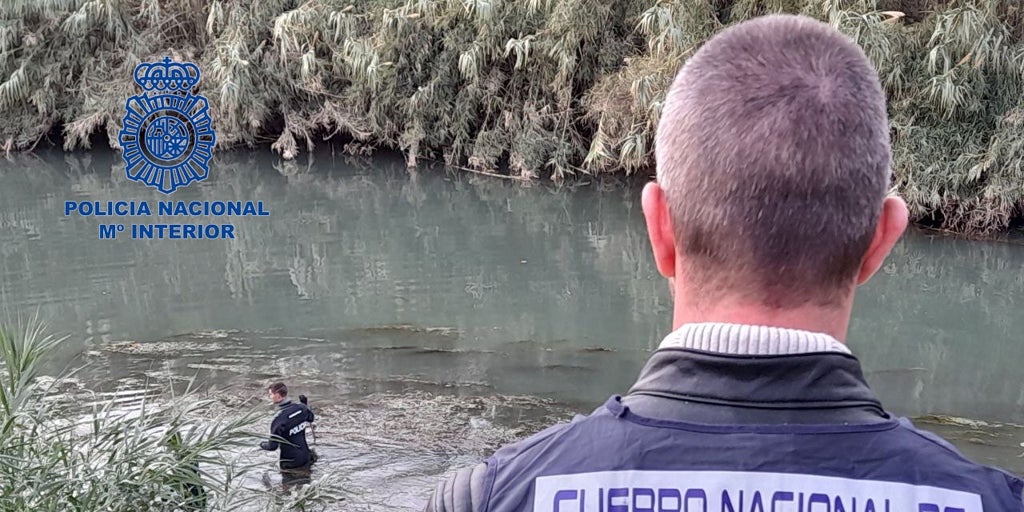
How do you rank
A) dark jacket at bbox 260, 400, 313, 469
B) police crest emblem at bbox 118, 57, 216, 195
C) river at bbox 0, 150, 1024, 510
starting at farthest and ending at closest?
police crest emblem at bbox 118, 57, 216, 195 < river at bbox 0, 150, 1024, 510 < dark jacket at bbox 260, 400, 313, 469

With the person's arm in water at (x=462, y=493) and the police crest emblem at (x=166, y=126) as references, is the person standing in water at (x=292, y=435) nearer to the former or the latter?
the person's arm in water at (x=462, y=493)

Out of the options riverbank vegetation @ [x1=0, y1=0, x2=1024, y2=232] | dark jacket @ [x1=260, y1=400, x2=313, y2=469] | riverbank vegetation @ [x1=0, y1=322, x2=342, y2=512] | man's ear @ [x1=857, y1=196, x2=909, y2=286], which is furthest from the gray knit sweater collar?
riverbank vegetation @ [x1=0, y1=0, x2=1024, y2=232]

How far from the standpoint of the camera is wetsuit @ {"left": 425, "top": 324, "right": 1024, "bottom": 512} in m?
0.94

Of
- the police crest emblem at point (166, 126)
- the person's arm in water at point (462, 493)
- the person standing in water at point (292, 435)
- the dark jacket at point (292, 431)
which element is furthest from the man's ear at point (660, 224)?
the police crest emblem at point (166, 126)

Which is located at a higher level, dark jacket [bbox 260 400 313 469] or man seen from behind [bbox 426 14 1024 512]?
man seen from behind [bbox 426 14 1024 512]

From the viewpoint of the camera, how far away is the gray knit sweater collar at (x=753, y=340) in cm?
100

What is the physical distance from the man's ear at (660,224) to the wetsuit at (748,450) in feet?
0.48

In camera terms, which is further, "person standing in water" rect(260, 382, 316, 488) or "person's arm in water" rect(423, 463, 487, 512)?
"person standing in water" rect(260, 382, 316, 488)

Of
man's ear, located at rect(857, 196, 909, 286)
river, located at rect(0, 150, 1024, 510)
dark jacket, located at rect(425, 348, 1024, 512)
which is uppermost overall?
man's ear, located at rect(857, 196, 909, 286)

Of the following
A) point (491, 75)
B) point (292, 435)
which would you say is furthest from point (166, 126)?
point (292, 435)

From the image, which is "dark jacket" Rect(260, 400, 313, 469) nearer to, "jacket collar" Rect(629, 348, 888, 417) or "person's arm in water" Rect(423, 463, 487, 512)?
"person's arm in water" Rect(423, 463, 487, 512)

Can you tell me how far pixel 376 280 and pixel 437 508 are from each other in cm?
1148

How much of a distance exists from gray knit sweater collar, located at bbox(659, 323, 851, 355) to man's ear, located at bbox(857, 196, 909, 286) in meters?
0.12

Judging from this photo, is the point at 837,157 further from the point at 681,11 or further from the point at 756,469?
the point at 681,11
